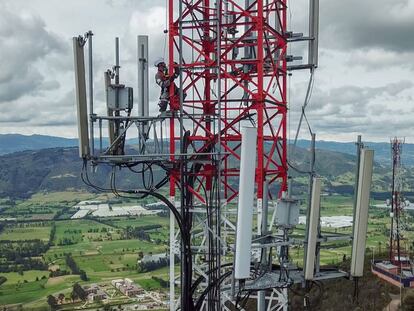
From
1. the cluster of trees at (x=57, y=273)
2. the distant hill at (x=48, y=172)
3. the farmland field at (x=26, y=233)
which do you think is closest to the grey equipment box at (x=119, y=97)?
the cluster of trees at (x=57, y=273)

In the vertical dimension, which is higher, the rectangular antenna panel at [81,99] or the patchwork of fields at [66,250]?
the rectangular antenna panel at [81,99]

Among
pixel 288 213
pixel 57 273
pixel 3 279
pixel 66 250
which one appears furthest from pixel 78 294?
pixel 288 213

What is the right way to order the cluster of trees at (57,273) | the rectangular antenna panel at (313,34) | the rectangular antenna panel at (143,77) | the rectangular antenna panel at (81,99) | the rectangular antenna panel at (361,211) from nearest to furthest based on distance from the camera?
the rectangular antenna panel at (81,99)
the rectangular antenna panel at (361,211)
the rectangular antenna panel at (143,77)
the rectangular antenna panel at (313,34)
the cluster of trees at (57,273)

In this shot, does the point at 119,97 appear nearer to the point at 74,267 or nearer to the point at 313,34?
the point at 313,34

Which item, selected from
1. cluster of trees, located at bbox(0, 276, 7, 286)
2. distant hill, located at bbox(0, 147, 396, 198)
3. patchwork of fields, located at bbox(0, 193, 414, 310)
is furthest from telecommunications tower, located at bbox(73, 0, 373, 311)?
Answer: distant hill, located at bbox(0, 147, 396, 198)

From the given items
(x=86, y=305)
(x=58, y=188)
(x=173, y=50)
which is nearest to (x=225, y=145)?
(x=173, y=50)

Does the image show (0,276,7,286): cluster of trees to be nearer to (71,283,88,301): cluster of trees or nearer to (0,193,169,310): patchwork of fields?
(0,193,169,310): patchwork of fields

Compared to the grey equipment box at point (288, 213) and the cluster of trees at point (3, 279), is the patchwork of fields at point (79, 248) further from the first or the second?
the grey equipment box at point (288, 213)
